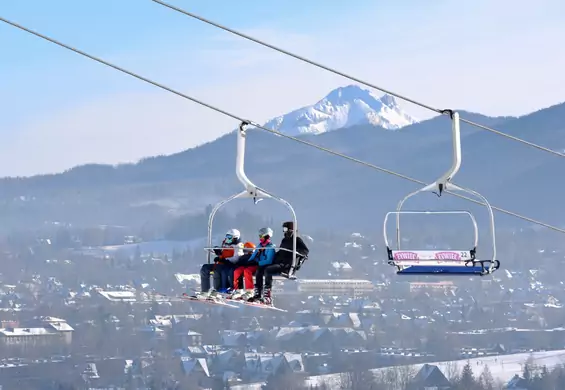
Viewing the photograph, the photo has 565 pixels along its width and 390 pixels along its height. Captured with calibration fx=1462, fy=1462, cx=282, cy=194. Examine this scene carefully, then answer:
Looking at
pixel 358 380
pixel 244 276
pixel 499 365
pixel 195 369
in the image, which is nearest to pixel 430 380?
pixel 358 380

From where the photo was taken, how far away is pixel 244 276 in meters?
18.2

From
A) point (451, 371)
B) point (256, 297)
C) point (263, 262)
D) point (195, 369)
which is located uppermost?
point (263, 262)

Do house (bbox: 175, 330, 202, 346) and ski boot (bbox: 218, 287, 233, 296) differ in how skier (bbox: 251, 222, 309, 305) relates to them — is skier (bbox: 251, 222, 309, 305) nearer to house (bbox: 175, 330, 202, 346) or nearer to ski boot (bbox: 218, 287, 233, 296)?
ski boot (bbox: 218, 287, 233, 296)

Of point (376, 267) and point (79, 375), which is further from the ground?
point (376, 267)

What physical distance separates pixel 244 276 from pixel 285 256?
2.34 ft

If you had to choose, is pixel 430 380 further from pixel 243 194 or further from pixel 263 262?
pixel 243 194

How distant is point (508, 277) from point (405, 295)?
2114 centimetres

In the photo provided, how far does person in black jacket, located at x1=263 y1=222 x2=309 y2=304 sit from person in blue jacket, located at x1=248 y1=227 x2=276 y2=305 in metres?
0.05

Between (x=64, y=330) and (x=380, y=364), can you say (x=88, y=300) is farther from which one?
(x=380, y=364)

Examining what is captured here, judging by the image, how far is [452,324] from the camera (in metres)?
144

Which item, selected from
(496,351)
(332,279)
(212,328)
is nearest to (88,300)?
(212,328)

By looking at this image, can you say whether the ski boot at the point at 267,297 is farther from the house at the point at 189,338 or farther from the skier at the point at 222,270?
the house at the point at 189,338

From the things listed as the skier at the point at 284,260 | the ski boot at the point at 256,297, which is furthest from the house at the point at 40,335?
the skier at the point at 284,260

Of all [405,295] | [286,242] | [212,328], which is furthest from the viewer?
[405,295]
